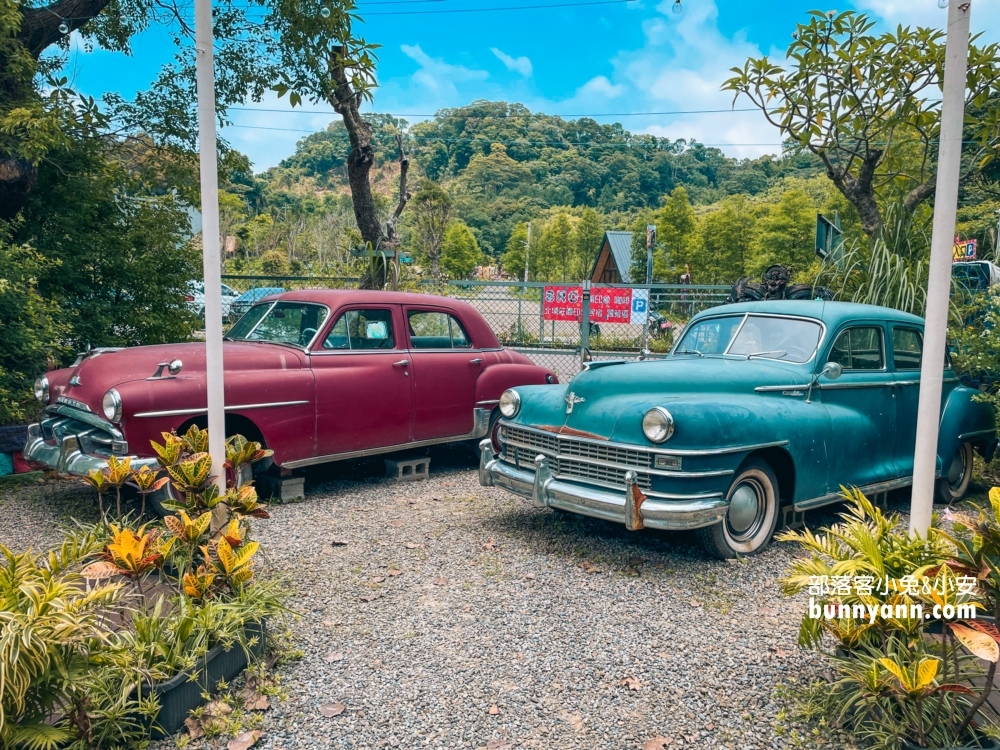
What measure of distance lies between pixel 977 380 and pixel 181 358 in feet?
20.6

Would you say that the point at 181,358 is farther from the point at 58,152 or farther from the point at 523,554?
the point at 58,152

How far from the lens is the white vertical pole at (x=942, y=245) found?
279 cm

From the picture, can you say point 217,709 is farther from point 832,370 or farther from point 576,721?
point 832,370

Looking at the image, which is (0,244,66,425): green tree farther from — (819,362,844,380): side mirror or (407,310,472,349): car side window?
(819,362,844,380): side mirror

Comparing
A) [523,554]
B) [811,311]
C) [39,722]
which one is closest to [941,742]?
[523,554]

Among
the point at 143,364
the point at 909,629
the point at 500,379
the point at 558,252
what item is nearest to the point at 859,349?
the point at 500,379

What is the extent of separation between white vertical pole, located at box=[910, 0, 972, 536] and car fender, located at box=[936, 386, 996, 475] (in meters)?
2.92

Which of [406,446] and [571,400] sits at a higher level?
[571,400]

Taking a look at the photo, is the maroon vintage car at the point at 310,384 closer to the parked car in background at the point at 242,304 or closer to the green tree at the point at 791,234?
the parked car in background at the point at 242,304

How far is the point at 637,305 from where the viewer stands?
34.9ft

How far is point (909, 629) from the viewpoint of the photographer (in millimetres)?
2453

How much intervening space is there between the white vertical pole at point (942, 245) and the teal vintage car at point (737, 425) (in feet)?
4.29

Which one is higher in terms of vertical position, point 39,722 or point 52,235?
point 52,235

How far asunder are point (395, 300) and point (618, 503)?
3.04 meters
